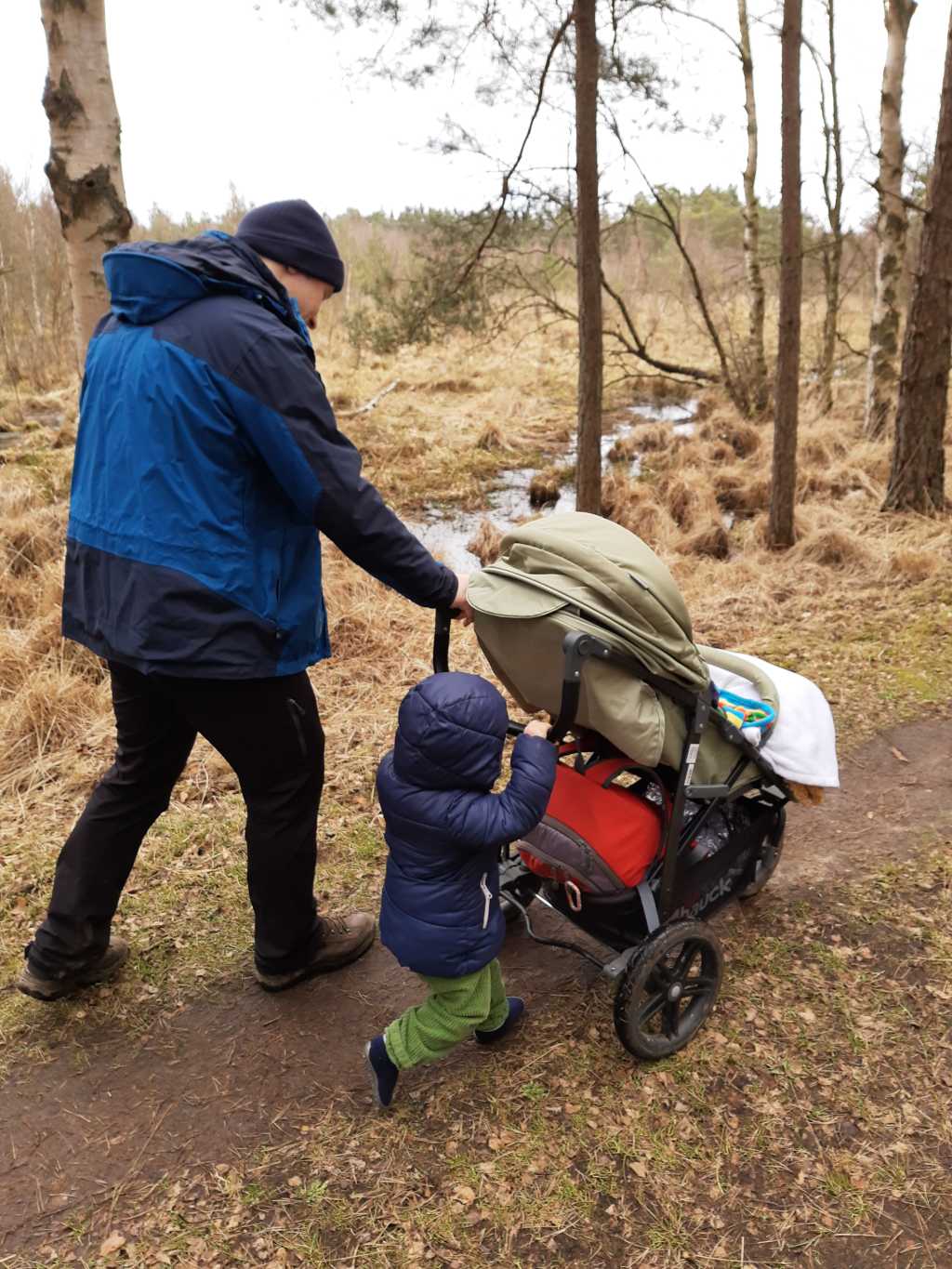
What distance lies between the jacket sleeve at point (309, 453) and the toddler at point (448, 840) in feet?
1.26

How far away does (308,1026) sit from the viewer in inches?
105

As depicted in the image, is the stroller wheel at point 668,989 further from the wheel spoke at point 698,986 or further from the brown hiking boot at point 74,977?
the brown hiking boot at point 74,977

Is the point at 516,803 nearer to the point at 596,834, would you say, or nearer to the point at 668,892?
the point at 596,834

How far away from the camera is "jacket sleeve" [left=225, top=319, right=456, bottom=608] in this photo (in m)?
2.02

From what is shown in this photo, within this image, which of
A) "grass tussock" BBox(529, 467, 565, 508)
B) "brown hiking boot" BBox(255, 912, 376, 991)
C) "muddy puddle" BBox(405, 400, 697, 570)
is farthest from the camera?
"grass tussock" BBox(529, 467, 565, 508)

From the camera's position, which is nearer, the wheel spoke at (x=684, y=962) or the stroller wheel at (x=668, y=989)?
the stroller wheel at (x=668, y=989)

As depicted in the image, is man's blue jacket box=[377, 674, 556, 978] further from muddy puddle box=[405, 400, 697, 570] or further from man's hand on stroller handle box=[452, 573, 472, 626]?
muddy puddle box=[405, 400, 697, 570]

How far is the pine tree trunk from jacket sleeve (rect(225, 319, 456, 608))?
511cm

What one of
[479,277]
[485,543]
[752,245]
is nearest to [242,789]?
[485,543]

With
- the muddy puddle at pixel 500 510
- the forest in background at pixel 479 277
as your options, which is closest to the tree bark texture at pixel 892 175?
the forest in background at pixel 479 277

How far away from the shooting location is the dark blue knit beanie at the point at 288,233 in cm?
218

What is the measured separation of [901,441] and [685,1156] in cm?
677

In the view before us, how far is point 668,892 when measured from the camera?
2.49 meters

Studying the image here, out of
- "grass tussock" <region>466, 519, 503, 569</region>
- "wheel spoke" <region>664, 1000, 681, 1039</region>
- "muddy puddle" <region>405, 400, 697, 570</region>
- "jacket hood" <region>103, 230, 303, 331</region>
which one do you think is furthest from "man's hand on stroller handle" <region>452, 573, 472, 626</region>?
"grass tussock" <region>466, 519, 503, 569</region>
